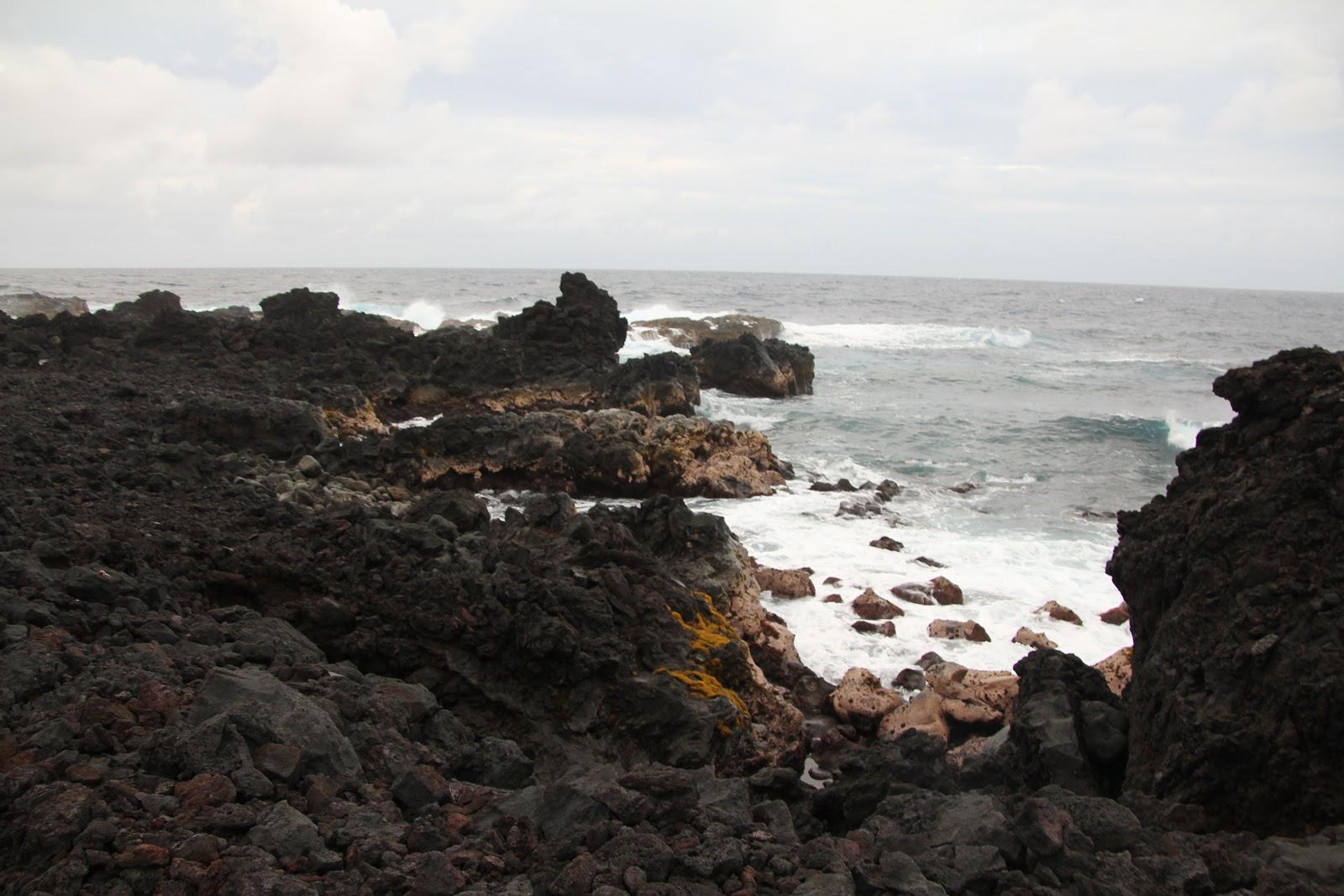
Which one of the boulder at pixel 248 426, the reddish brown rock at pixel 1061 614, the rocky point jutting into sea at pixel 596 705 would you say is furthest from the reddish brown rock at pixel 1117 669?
the boulder at pixel 248 426

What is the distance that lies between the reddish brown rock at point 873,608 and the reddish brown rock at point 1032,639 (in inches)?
59.2

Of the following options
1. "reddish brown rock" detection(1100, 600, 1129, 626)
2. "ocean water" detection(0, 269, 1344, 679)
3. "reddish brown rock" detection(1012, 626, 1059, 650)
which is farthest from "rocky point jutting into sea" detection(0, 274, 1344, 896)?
"reddish brown rock" detection(1100, 600, 1129, 626)

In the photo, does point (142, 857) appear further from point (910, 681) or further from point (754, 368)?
point (754, 368)

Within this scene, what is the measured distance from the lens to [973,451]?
88.1 feet

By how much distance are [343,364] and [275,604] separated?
17938 mm

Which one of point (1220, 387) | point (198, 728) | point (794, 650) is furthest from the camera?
point (794, 650)

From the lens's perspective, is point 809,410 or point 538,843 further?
point 809,410

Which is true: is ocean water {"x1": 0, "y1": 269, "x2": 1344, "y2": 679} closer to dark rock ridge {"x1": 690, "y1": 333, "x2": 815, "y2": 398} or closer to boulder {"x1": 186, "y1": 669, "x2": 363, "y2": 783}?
dark rock ridge {"x1": 690, "y1": 333, "x2": 815, "y2": 398}

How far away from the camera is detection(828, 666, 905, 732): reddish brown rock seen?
31.4 feet

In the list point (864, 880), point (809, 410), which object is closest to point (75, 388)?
point (864, 880)

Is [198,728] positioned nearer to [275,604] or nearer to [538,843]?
[538,843]

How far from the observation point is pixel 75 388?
17734mm

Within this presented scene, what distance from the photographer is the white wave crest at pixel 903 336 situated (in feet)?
201

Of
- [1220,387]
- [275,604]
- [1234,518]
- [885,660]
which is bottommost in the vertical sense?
[885,660]
